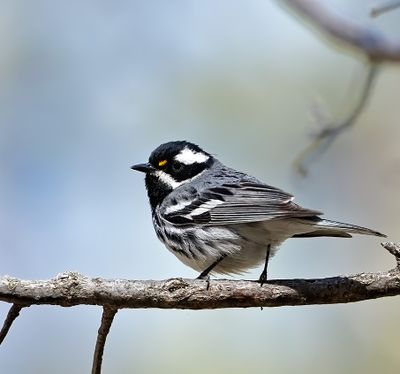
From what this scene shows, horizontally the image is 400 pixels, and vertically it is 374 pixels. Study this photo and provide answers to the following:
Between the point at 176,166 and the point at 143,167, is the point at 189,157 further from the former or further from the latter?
the point at 143,167

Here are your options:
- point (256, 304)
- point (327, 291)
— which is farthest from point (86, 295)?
point (327, 291)

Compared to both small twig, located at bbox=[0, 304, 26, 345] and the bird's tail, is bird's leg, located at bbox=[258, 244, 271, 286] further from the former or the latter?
small twig, located at bbox=[0, 304, 26, 345]

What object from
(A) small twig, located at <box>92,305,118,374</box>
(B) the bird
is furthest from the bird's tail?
(A) small twig, located at <box>92,305,118,374</box>

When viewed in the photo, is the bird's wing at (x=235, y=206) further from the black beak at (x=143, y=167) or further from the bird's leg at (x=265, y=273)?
the black beak at (x=143, y=167)

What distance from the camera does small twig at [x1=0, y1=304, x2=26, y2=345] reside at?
9.51 ft

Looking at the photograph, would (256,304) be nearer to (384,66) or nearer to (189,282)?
(189,282)

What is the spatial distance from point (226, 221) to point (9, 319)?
5.85 ft

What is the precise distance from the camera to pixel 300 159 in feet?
13.6

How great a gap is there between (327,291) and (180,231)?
1353 millimetres

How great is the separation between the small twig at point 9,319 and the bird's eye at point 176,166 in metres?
2.34

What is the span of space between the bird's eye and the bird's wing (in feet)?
1.35

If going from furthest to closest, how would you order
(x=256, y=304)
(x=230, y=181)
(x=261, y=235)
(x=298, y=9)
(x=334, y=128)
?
(x=230, y=181)
(x=261, y=235)
(x=334, y=128)
(x=256, y=304)
(x=298, y=9)

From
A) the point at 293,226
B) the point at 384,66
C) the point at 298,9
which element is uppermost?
the point at 298,9

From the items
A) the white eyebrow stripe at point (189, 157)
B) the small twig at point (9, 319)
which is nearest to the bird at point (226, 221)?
the white eyebrow stripe at point (189, 157)
